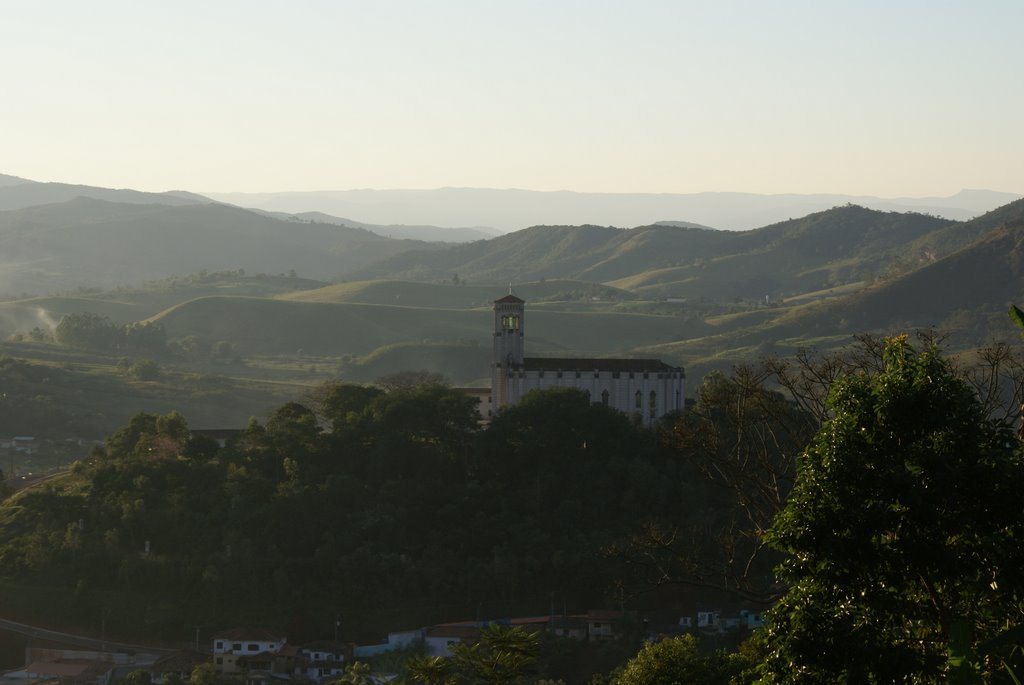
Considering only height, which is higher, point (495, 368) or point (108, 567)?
point (495, 368)

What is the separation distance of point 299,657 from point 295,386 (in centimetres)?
8030

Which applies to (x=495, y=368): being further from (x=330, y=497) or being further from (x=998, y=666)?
(x=998, y=666)

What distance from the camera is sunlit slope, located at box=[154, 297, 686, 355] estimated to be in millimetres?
171500

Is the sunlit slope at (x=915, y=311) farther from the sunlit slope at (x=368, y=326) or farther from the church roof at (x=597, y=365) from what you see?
the church roof at (x=597, y=365)

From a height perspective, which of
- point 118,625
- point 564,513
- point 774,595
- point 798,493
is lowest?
point 118,625

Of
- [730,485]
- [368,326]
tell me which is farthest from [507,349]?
[368,326]

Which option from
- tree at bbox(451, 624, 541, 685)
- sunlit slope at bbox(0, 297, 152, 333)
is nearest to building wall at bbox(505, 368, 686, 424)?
tree at bbox(451, 624, 541, 685)

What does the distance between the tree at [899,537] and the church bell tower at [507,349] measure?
5012cm

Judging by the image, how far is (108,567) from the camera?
5722cm

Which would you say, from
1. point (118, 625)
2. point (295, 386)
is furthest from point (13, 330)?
point (118, 625)

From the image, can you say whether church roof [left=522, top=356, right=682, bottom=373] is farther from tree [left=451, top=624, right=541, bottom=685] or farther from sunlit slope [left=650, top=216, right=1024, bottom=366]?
sunlit slope [left=650, top=216, right=1024, bottom=366]

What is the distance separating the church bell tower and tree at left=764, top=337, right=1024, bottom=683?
50.1 meters

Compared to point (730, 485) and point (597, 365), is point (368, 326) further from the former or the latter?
point (730, 485)

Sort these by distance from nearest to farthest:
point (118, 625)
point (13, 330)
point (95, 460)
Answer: point (118, 625), point (95, 460), point (13, 330)
